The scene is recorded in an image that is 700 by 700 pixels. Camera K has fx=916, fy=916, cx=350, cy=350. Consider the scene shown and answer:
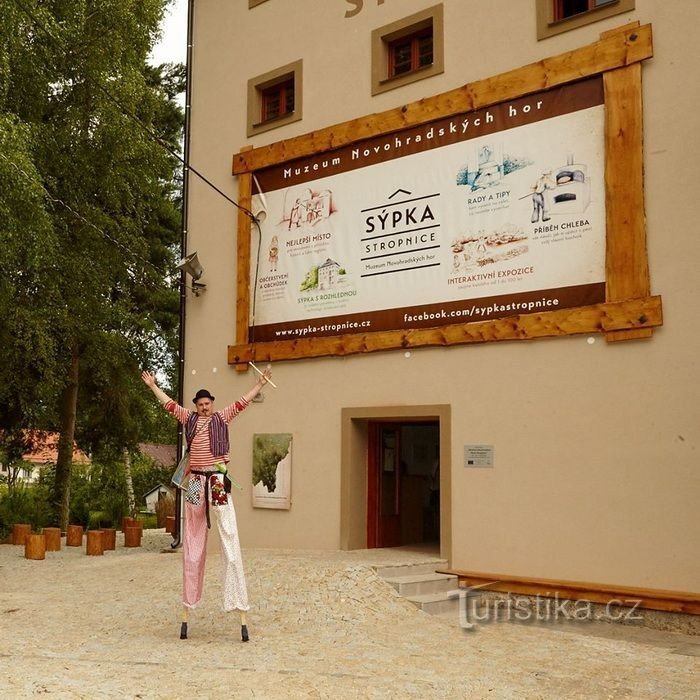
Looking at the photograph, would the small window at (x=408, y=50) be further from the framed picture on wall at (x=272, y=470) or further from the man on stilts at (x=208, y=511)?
the man on stilts at (x=208, y=511)

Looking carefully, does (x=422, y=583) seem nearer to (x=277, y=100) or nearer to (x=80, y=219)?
(x=277, y=100)

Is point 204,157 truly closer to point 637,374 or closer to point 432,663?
point 637,374

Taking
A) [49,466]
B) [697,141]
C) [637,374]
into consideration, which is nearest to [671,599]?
[637,374]

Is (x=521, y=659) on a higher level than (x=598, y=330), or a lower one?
lower

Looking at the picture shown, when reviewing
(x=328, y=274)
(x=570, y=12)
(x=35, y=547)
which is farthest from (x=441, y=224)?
(x=35, y=547)

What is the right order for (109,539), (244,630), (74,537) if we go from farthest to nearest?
(74,537)
(109,539)
(244,630)

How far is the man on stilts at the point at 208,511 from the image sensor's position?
7.82m

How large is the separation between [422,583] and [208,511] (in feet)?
13.0

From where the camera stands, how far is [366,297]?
13.1 metres

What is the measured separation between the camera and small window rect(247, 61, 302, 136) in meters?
14.6

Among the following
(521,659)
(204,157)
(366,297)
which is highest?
(204,157)

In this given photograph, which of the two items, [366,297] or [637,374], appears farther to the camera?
[366,297]

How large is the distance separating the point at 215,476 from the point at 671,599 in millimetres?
5208

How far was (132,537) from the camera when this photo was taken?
1625 cm
